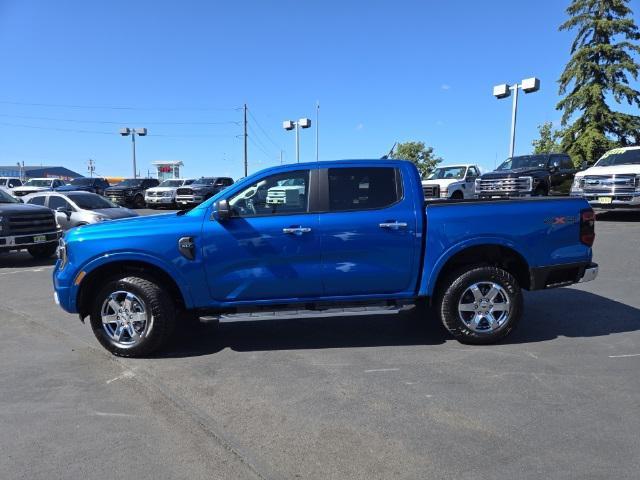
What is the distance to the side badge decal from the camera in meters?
4.79

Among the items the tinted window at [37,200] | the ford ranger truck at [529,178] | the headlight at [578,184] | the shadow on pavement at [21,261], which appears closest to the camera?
the shadow on pavement at [21,261]

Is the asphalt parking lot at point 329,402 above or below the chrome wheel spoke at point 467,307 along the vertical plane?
below

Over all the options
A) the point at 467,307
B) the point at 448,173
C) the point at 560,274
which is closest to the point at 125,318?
the point at 467,307

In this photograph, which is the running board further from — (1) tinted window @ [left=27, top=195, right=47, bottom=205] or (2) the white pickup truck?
(2) the white pickup truck

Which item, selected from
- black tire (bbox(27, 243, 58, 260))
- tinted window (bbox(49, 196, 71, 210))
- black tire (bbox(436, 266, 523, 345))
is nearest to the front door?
black tire (bbox(436, 266, 523, 345))

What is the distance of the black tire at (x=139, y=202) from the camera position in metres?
30.0

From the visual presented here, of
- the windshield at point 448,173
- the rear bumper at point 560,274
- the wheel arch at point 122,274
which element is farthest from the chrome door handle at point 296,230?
the windshield at point 448,173

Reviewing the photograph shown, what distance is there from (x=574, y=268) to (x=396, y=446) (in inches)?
122

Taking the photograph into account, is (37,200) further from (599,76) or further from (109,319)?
(599,76)

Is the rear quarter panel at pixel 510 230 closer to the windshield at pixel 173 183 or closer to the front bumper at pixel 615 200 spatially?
the front bumper at pixel 615 200

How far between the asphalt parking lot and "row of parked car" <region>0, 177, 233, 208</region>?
2109 centimetres

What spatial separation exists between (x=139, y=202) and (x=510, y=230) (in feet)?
93.1

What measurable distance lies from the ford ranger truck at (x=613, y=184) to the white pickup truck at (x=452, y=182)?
461 cm

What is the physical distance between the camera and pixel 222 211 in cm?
473
